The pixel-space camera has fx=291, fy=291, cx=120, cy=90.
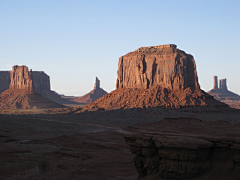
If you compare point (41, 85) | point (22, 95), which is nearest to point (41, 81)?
point (41, 85)

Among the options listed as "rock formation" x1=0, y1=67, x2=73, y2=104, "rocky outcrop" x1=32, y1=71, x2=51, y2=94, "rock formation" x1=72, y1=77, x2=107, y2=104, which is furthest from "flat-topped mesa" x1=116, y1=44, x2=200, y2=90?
"rocky outcrop" x1=32, y1=71, x2=51, y2=94

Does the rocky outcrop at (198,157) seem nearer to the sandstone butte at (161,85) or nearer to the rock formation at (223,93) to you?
the sandstone butte at (161,85)

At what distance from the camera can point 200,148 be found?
1059cm

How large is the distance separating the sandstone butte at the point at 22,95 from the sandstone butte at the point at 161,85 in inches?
1132

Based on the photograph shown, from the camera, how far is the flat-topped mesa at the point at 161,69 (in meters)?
73.1

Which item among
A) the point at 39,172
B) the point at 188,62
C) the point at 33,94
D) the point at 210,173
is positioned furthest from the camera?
the point at 33,94

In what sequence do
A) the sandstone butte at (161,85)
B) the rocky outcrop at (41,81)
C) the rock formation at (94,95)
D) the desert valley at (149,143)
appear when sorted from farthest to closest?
the rock formation at (94,95)
the rocky outcrop at (41,81)
the sandstone butte at (161,85)
the desert valley at (149,143)

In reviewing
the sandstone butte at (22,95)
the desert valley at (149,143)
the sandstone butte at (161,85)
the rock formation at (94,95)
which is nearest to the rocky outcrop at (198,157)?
the desert valley at (149,143)

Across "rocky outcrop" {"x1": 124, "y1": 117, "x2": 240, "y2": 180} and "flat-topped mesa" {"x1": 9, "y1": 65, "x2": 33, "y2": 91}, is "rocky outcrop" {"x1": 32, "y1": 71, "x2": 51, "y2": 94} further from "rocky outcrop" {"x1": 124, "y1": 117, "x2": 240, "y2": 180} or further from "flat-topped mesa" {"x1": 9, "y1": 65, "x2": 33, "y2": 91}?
"rocky outcrop" {"x1": 124, "y1": 117, "x2": 240, "y2": 180}

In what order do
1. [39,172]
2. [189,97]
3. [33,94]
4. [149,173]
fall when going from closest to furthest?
[149,173] < [39,172] < [189,97] < [33,94]

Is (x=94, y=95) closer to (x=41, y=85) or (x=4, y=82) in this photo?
(x=41, y=85)

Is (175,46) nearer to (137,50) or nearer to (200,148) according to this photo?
(137,50)

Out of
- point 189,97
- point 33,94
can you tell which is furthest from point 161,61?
point 33,94

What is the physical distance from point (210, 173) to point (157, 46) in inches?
2835
